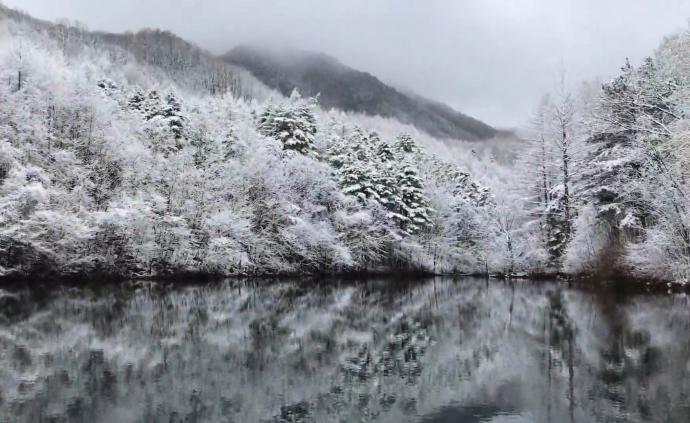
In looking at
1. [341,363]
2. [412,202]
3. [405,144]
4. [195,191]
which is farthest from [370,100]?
[341,363]

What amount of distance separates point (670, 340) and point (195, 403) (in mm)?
11109

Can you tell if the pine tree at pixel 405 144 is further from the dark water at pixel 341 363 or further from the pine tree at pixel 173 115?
the dark water at pixel 341 363

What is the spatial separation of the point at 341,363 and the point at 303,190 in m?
33.5

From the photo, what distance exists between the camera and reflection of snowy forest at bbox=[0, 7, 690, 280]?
26938 millimetres

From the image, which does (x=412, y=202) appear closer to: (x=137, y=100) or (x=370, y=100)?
(x=137, y=100)

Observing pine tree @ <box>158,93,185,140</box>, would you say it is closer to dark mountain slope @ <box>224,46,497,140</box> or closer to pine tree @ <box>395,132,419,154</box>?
pine tree @ <box>395,132,419,154</box>

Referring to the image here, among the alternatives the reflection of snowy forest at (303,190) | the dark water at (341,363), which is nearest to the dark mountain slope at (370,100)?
the reflection of snowy forest at (303,190)

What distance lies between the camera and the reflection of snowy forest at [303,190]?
26.9 m

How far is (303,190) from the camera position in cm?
4441

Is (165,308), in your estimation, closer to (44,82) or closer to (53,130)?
(53,130)

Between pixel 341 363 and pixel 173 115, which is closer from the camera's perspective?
pixel 341 363

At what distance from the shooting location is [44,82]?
117ft

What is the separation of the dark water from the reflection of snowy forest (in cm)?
882

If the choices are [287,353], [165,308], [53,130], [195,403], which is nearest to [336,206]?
[53,130]
